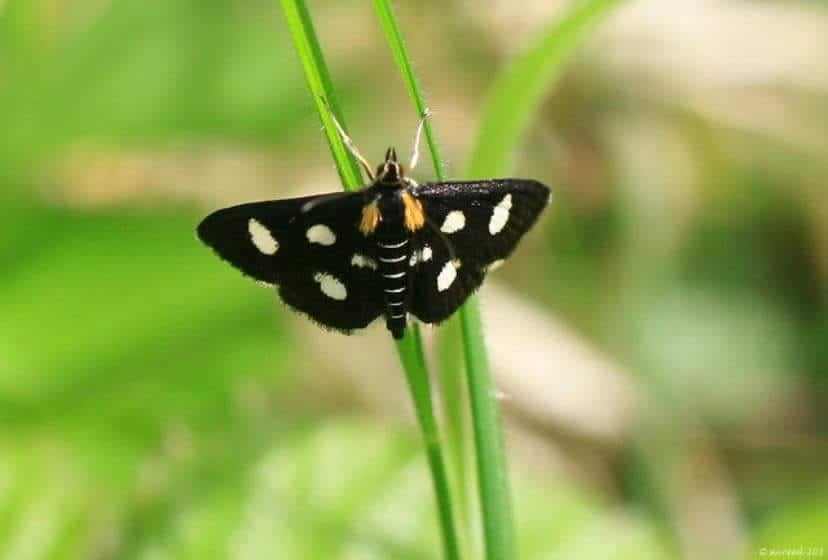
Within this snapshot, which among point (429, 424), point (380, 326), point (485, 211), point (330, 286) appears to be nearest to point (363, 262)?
point (330, 286)

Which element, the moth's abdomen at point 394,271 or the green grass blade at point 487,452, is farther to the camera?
the moth's abdomen at point 394,271

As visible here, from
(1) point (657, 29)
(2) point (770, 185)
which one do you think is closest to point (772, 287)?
(2) point (770, 185)

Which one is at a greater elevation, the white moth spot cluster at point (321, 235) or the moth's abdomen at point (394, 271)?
the white moth spot cluster at point (321, 235)

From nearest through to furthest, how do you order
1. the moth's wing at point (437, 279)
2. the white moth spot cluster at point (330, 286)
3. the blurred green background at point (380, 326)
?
the moth's wing at point (437, 279) → the white moth spot cluster at point (330, 286) → the blurred green background at point (380, 326)

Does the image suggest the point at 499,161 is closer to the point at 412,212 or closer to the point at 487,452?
the point at 412,212

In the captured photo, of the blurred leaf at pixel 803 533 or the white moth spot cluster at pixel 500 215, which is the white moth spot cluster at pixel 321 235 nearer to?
the white moth spot cluster at pixel 500 215

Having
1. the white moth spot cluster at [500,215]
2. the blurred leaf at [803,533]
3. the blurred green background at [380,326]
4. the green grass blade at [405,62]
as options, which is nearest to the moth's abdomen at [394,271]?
the white moth spot cluster at [500,215]

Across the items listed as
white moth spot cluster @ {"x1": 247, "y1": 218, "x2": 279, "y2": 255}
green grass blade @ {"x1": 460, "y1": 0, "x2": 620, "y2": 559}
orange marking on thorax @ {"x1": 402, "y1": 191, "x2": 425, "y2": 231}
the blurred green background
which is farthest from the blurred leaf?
white moth spot cluster @ {"x1": 247, "y1": 218, "x2": 279, "y2": 255}

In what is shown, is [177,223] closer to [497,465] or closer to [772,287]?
[497,465]
